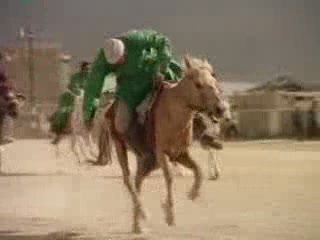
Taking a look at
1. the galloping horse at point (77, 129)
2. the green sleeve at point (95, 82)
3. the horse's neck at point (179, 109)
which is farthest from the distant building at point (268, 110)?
the horse's neck at point (179, 109)

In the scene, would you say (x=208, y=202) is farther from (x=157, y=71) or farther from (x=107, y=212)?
(x=157, y=71)

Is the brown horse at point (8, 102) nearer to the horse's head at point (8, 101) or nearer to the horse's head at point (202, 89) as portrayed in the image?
the horse's head at point (8, 101)

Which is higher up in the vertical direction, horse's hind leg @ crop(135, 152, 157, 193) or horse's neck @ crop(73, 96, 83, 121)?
horse's neck @ crop(73, 96, 83, 121)

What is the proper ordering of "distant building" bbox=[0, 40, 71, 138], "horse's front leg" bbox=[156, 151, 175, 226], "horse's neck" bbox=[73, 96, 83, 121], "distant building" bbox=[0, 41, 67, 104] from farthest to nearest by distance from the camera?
"distant building" bbox=[0, 41, 67, 104] < "distant building" bbox=[0, 40, 71, 138] < "horse's neck" bbox=[73, 96, 83, 121] < "horse's front leg" bbox=[156, 151, 175, 226]

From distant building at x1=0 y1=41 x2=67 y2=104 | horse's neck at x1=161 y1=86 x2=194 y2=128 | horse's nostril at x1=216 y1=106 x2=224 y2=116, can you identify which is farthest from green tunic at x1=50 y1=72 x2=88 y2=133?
distant building at x1=0 y1=41 x2=67 y2=104

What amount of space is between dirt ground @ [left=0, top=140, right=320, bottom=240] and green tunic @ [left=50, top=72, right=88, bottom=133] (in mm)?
697

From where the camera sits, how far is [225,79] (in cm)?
3212

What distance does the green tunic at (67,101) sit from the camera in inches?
617

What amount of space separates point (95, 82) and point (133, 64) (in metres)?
0.52

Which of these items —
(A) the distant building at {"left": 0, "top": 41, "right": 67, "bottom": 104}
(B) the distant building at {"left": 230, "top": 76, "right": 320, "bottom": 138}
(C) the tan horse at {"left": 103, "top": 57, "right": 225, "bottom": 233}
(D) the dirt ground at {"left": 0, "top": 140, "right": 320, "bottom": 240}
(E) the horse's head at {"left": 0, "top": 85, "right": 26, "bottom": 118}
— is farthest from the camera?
(A) the distant building at {"left": 0, "top": 41, "right": 67, "bottom": 104}

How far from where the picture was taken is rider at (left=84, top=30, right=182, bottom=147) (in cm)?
845

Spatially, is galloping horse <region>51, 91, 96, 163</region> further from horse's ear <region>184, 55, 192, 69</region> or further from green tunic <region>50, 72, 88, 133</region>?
horse's ear <region>184, 55, 192, 69</region>

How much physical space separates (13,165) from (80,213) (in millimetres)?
6948

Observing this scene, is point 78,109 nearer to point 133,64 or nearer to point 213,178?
point 213,178
